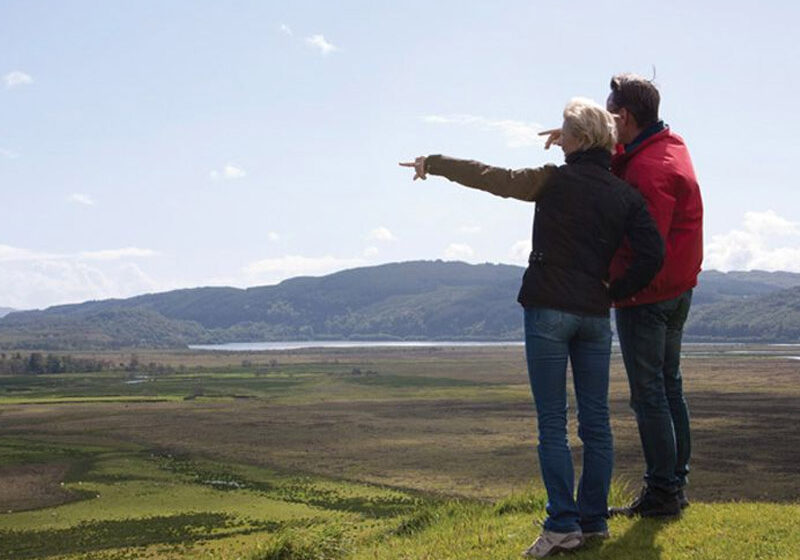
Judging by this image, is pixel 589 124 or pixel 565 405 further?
pixel 565 405

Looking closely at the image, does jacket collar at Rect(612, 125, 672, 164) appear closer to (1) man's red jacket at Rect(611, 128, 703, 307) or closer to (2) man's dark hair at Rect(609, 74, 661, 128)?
(1) man's red jacket at Rect(611, 128, 703, 307)

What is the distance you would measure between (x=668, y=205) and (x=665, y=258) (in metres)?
0.44

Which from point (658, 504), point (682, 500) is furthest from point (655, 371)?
point (682, 500)

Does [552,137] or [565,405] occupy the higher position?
[552,137]

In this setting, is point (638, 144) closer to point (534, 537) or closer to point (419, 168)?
point (419, 168)

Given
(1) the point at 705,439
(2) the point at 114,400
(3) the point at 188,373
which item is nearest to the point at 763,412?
(1) the point at 705,439

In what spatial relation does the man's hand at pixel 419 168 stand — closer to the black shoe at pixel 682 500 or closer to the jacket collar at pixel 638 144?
the jacket collar at pixel 638 144

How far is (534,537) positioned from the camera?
7355mm

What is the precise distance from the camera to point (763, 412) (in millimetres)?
82938

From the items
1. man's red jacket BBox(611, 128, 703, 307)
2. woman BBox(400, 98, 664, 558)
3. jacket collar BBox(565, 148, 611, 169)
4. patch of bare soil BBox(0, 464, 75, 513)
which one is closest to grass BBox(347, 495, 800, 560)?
woman BBox(400, 98, 664, 558)

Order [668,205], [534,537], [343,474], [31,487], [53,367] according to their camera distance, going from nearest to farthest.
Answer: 1. [668,205]
2. [534,537]
3. [31,487]
4. [343,474]
5. [53,367]

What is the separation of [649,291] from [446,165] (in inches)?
76.2

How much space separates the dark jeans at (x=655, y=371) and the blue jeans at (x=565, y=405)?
0.45 meters

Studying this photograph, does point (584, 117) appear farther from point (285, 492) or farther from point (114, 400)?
point (114, 400)
